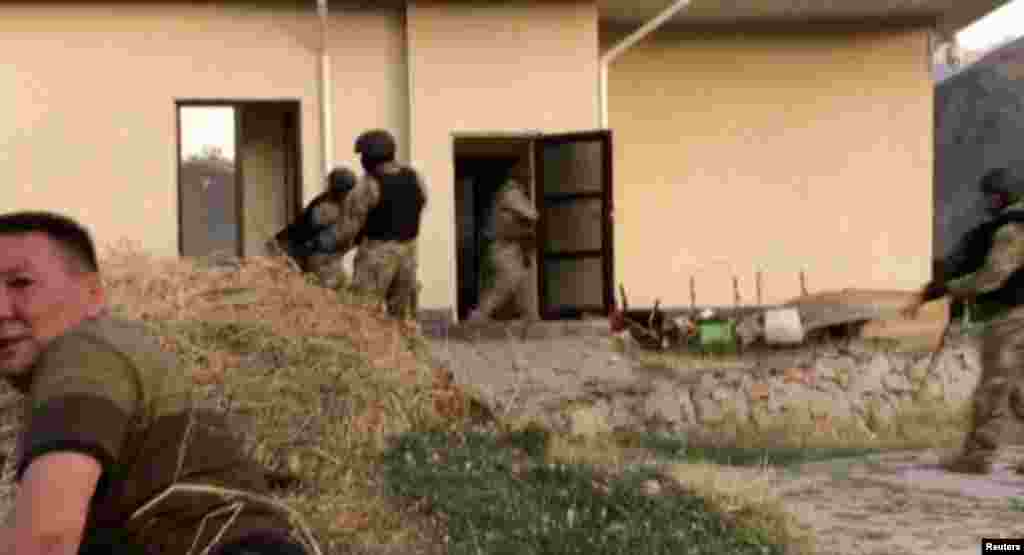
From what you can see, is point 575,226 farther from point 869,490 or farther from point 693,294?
point 869,490

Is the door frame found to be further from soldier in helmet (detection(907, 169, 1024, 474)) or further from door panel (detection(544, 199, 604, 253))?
soldier in helmet (detection(907, 169, 1024, 474))

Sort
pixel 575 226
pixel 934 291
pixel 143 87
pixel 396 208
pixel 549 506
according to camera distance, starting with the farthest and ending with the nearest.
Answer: pixel 575 226, pixel 143 87, pixel 396 208, pixel 934 291, pixel 549 506

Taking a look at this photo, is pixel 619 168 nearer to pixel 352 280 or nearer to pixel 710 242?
pixel 710 242

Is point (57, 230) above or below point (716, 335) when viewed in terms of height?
above

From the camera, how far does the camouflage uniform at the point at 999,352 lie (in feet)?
26.2

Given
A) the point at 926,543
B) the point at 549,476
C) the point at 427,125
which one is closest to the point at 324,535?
the point at 549,476

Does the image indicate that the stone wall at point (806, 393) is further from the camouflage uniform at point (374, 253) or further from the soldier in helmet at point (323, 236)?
the soldier in helmet at point (323, 236)

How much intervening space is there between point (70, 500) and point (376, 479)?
454cm

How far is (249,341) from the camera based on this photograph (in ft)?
23.5

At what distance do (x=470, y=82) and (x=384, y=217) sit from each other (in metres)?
3.95

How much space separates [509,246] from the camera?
490 inches

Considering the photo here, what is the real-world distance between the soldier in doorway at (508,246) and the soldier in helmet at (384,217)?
275 cm

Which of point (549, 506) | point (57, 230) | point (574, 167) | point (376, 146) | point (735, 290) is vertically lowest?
point (549, 506)

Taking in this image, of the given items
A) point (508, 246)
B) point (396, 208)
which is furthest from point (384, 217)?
point (508, 246)
